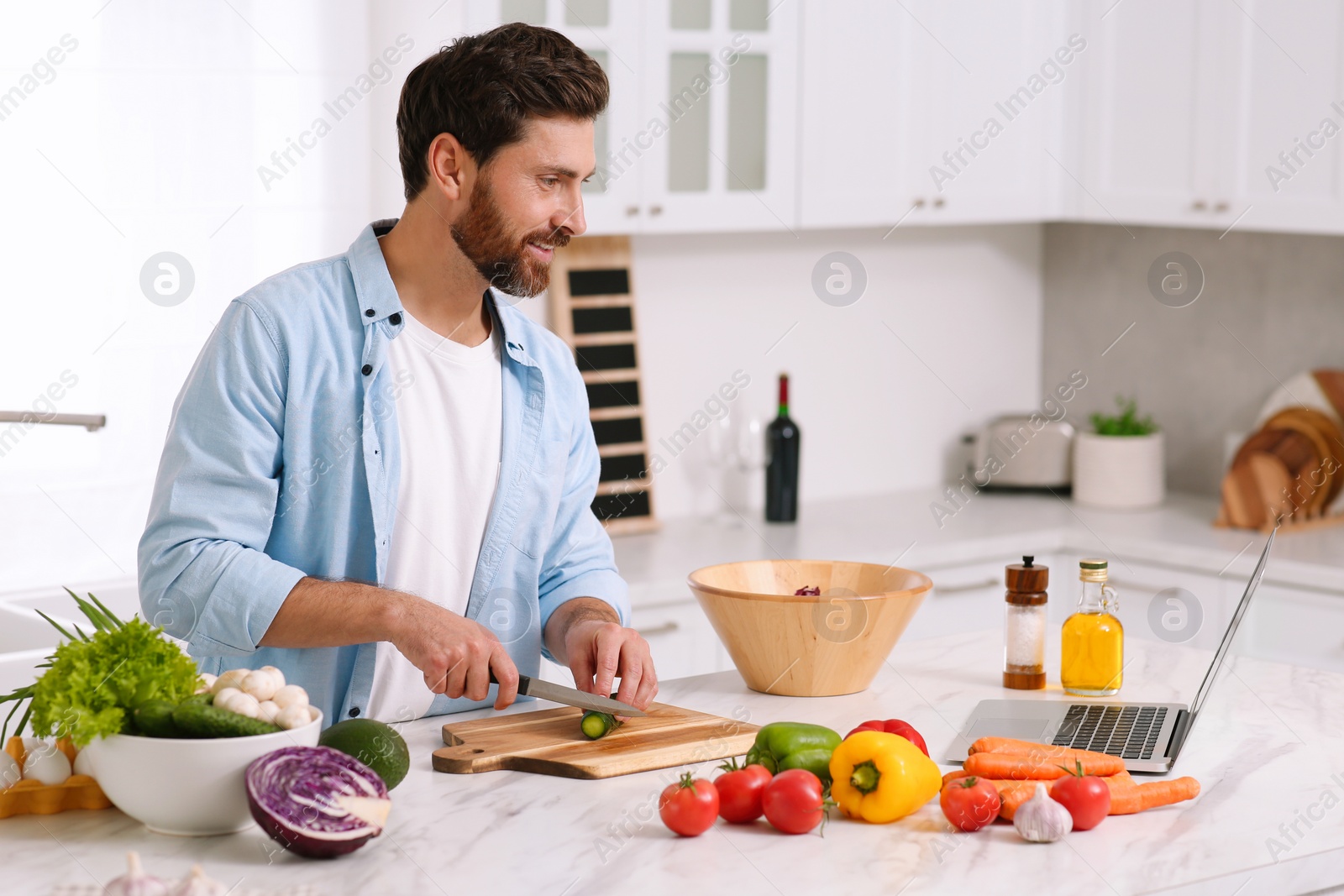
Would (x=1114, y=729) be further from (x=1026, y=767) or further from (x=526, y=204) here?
(x=526, y=204)

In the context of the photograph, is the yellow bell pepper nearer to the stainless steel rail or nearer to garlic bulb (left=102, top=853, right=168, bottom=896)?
garlic bulb (left=102, top=853, right=168, bottom=896)

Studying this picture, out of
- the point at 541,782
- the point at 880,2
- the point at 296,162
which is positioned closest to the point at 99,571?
the point at 296,162

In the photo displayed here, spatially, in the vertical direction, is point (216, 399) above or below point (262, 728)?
above

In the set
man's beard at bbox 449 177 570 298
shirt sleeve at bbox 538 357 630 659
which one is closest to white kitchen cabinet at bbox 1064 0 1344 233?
shirt sleeve at bbox 538 357 630 659

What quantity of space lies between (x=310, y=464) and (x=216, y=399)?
140mm

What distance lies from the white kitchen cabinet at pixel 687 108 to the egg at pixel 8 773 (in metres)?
1.93

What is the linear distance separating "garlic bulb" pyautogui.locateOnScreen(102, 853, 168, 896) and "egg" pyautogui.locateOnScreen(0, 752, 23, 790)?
0.33m

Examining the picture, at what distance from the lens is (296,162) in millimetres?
2902

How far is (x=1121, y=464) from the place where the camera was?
3914 millimetres

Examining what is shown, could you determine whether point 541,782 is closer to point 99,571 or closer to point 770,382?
point 99,571

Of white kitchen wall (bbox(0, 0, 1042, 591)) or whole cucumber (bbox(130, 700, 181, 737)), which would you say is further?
white kitchen wall (bbox(0, 0, 1042, 591))

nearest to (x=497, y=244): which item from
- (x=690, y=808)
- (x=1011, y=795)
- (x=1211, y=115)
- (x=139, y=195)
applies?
(x=690, y=808)

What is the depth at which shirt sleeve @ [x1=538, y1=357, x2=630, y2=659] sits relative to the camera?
79.8 inches

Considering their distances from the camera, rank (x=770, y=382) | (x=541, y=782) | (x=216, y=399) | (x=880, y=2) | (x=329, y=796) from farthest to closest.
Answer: (x=770, y=382)
(x=880, y=2)
(x=216, y=399)
(x=541, y=782)
(x=329, y=796)
